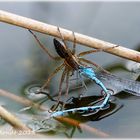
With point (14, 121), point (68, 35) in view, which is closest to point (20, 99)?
point (14, 121)

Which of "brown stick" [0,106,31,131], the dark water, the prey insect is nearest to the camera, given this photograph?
"brown stick" [0,106,31,131]

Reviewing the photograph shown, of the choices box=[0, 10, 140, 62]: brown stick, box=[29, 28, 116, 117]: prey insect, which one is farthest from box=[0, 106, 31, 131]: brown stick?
box=[0, 10, 140, 62]: brown stick

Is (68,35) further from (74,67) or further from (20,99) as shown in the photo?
(20,99)

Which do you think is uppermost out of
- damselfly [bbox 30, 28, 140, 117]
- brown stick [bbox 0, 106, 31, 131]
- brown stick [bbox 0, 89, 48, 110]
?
damselfly [bbox 30, 28, 140, 117]

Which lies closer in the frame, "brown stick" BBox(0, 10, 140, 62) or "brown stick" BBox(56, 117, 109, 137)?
"brown stick" BBox(56, 117, 109, 137)

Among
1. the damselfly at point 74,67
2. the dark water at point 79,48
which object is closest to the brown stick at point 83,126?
the dark water at point 79,48

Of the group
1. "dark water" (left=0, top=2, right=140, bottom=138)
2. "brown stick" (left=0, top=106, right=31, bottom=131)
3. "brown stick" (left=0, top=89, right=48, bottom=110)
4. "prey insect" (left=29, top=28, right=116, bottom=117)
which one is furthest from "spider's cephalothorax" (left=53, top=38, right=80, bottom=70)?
"brown stick" (left=0, top=106, right=31, bottom=131)

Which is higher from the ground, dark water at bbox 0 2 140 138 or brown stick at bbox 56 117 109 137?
dark water at bbox 0 2 140 138

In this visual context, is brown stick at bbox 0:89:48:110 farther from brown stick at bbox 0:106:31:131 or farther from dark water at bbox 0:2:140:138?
brown stick at bbox 0:106:31:131

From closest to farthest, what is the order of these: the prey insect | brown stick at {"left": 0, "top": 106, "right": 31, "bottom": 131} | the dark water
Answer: brown stick at {"left": 0, "top": 106, "right": 31, "bottom": 131} → the dark water → the prey insect

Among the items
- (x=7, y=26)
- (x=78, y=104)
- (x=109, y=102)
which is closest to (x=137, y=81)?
(x=109, y=102)

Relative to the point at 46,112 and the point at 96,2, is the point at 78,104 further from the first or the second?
the point at 96,2
